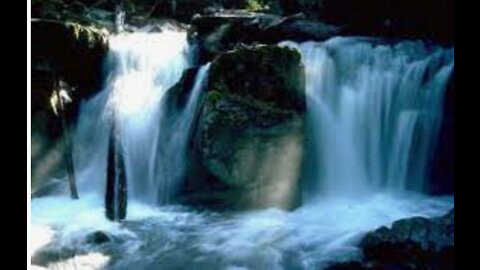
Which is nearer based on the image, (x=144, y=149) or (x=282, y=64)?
(x=282, y=64)

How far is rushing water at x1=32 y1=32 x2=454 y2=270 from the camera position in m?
9.79

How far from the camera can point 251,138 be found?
467 inches

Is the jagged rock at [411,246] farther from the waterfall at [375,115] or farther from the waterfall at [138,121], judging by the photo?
the waterfall at [138,121]

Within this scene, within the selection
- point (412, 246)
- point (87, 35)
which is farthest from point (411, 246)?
point (87, 35)

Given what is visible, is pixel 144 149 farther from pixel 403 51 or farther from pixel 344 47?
pixel 403 51

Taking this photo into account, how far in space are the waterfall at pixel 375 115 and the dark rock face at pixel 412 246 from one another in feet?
14.2

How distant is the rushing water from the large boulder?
41cm

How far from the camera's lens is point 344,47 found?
15.1m

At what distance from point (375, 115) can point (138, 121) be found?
208 inches

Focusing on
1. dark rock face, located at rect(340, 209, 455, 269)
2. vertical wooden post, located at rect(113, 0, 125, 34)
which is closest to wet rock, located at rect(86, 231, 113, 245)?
dark rock face, located at rect(340, 209, 455, 269)

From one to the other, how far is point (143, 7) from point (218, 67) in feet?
42.2

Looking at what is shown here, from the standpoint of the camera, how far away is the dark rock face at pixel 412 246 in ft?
27.1

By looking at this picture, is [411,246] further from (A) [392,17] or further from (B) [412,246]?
(A) [392,17]

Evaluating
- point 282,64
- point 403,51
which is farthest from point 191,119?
point 403,51
